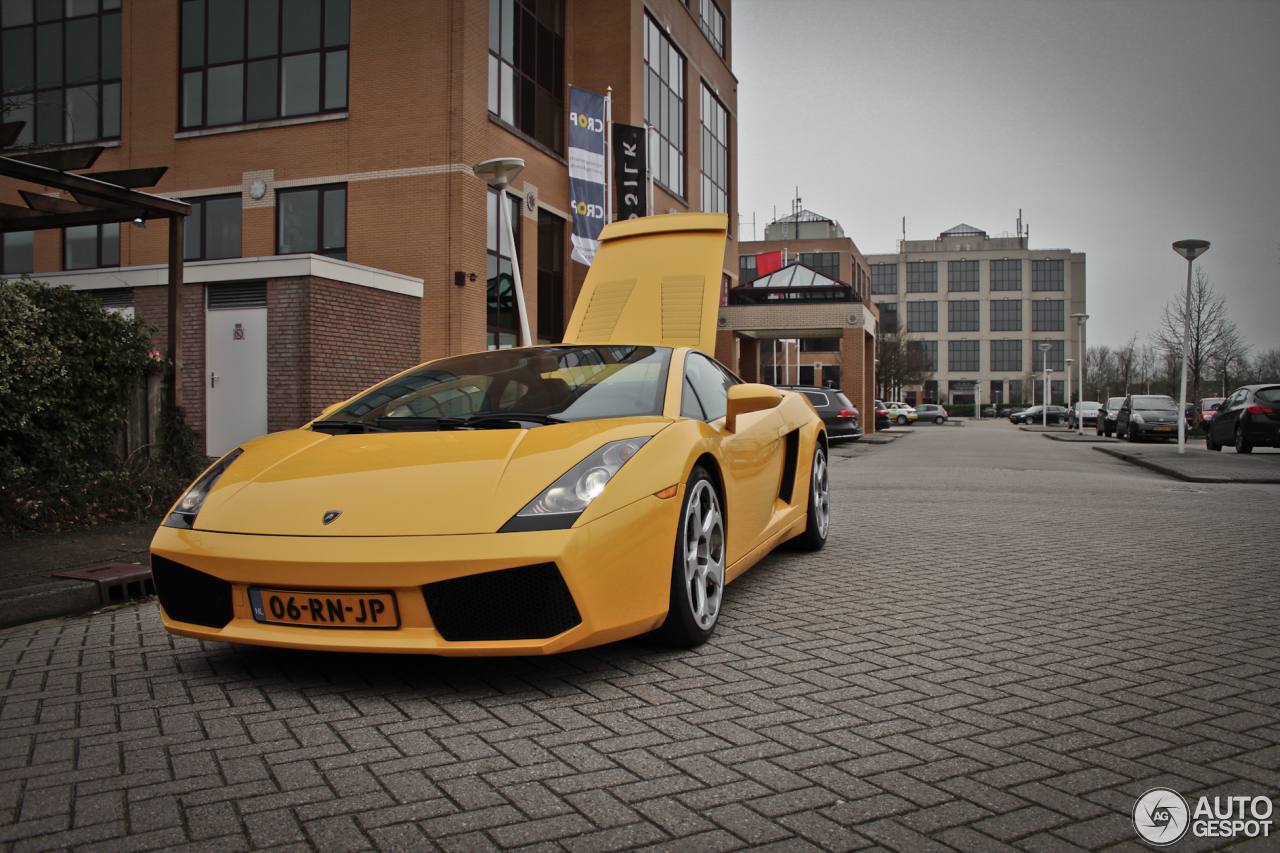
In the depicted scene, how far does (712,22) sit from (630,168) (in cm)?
1713

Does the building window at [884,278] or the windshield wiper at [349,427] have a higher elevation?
the building window at [884,278]

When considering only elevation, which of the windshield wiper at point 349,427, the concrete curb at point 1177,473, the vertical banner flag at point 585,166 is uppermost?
the vertical banner flag at point 585,166

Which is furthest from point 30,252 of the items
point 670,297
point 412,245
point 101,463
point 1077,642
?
point 1077,642

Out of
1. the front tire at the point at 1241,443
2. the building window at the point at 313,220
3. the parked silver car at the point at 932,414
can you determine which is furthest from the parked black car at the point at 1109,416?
the parked silver car at the point at 932,414

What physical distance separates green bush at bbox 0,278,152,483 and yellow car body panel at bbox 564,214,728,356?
436 cm

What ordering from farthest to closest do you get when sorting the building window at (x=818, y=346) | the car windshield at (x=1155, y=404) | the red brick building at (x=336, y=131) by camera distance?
the building window at (x=818, y=346) → the car windshield at (x=1155, y=404) → the red brick building at (x=336, y=131)

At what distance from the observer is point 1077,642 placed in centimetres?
368

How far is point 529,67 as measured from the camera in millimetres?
22625

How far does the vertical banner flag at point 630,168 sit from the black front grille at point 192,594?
2068 centimetres

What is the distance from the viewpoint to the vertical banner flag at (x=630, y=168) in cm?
2297

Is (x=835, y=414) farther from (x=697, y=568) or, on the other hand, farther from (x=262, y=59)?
(x=697, y=568)

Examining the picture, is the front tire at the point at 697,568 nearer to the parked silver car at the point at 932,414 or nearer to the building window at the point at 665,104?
the building window at the point at 665,104

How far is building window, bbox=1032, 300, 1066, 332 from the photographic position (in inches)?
4158

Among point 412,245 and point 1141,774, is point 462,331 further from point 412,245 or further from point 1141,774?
point 1141,774
